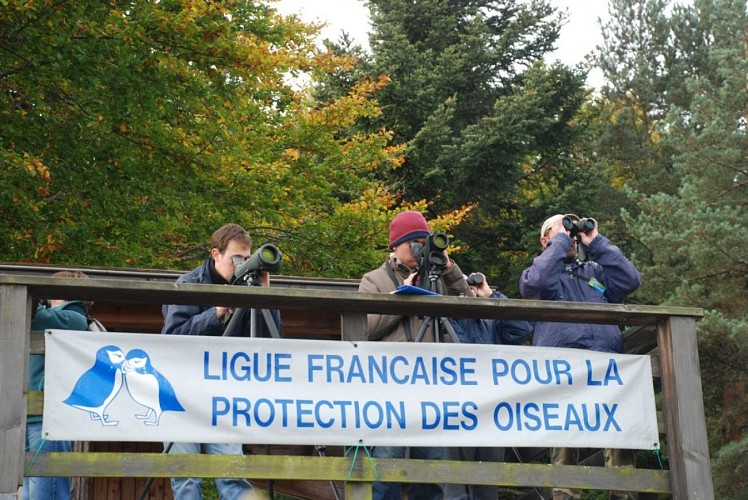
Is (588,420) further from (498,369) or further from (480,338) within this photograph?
(480,338)

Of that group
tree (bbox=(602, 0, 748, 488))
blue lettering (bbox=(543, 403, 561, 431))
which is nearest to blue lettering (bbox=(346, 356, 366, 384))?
blue lettering (bbox=(543, 403, 561, 431))

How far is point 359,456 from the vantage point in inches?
220

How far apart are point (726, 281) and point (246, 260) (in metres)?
19.3

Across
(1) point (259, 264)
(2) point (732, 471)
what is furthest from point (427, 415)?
(2) point (732, 471)

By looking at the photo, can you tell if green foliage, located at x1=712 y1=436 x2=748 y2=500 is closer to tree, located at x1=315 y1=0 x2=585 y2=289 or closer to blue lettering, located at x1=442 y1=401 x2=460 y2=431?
tree, located at x1=315 y1=0 x2=585 y2=289

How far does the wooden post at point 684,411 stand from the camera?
19.5 ft

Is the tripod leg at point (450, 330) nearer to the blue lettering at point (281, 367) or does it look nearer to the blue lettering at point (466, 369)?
the blue lettering at point (466, 369)

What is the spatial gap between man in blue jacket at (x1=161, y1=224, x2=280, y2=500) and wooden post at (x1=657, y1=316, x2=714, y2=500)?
224 centimetres

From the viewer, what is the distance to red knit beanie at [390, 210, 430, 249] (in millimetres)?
6312

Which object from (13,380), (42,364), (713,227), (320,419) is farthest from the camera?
(713,227)

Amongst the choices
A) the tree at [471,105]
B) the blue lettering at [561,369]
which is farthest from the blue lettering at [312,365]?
the tree at [471,105]

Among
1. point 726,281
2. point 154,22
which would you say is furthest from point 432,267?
point 726,281

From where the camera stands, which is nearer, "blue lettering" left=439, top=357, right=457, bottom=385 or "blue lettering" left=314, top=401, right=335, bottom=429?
"blue lettering" left=314, top=401, right=335, bottom=429

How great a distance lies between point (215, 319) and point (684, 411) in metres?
2.64
